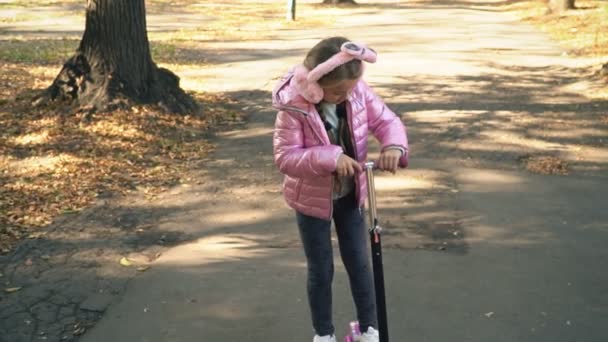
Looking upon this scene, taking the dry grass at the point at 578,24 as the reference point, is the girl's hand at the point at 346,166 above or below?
above

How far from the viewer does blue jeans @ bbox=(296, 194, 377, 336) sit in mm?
3516

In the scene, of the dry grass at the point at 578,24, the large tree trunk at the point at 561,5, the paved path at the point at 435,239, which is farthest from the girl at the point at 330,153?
the large tree trunk at the point at 561,5

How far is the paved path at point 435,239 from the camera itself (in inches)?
161

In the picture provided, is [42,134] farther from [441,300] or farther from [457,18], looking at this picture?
[457,18]

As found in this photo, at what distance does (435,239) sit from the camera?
209 inches

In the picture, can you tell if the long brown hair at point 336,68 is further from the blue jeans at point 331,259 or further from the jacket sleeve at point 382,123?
the blue jeans at point 331,259

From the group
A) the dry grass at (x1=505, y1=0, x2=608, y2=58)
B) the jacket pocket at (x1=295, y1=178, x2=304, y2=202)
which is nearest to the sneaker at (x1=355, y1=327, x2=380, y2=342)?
the jacket pocket at (x1=295, y1=178, x2=304, y2=202)

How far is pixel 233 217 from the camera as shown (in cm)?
590

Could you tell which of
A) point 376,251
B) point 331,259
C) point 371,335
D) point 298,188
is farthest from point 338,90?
point 371,335

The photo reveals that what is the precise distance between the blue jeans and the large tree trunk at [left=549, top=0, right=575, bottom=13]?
2256cm

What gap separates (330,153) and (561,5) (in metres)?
23.1

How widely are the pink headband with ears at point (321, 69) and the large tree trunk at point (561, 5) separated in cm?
2278

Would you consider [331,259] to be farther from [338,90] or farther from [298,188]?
[338,90]

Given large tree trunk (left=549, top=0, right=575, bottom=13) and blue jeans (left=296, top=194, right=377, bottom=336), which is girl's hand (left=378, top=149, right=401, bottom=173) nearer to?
blue jeans (left=296, top=194, right=377, bottom=336)
